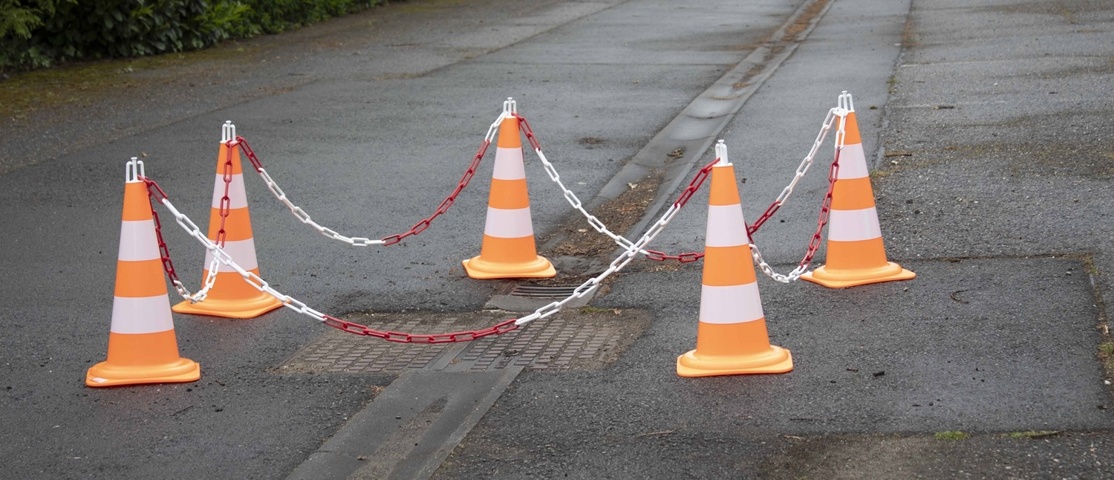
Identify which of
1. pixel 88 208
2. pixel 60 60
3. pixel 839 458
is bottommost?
pixel 839 458

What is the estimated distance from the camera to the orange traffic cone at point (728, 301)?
18.7 feet

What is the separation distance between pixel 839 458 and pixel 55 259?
5449mm

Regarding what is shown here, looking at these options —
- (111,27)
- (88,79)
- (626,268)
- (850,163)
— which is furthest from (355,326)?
(111,27)

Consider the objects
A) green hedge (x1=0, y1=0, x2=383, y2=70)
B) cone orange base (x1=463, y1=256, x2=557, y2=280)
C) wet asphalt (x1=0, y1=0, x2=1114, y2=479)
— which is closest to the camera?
wet asphalt (x1=0, y1=0, x2=1114, y2=479)

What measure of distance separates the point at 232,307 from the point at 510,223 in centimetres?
164

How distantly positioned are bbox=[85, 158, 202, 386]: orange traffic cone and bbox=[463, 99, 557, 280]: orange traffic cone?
2057 millimetres

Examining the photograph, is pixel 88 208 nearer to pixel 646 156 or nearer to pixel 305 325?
pixel 305 325

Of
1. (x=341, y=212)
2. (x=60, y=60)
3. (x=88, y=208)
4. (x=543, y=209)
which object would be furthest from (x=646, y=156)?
(x=60, y=60)

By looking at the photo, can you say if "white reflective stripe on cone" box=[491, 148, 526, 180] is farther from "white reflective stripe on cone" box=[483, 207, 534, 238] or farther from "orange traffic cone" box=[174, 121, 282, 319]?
"orange traffic cone" box=[174, 121, 282, 319]

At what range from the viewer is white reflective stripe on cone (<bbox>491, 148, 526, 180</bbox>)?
25.1 ft

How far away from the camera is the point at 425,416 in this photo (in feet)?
17.6

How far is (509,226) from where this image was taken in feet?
25.1

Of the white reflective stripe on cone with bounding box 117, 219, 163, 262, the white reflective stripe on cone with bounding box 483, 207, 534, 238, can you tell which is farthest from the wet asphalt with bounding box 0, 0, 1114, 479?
the white reflective stripe on cone with bounding box 117, 219, 163, 262

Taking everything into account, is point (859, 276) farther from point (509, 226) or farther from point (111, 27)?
point (111, 27)
